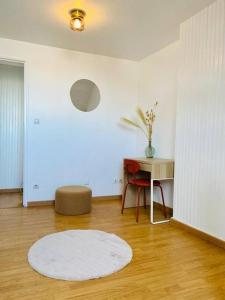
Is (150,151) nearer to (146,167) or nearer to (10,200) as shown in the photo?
(146,167)

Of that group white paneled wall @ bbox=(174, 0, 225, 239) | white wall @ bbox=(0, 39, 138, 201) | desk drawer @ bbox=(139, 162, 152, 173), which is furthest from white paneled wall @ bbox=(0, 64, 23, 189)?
white paneled wall @ bbox=(174, 0, 225, 239)

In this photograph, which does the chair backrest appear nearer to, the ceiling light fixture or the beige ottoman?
the beige ottoman

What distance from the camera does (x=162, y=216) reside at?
11.0 ft

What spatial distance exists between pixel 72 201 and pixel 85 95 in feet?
5.84

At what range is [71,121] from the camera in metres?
3.91

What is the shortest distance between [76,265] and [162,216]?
1737 millimetres

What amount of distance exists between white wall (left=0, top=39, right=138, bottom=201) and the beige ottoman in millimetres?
534

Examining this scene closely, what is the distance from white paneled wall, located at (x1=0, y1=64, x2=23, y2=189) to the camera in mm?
4609

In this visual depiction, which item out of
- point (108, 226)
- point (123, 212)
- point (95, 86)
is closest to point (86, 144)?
point (95, 86)

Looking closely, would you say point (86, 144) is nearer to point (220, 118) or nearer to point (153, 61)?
point (153, 61)

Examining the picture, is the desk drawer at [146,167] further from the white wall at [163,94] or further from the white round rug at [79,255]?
the white round rug at [79,255]

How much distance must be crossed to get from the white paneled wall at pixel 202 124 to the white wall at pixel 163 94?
0.55m

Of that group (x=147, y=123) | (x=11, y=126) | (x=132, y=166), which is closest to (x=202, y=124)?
(x=132, y=166)

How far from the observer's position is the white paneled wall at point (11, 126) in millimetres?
4609
